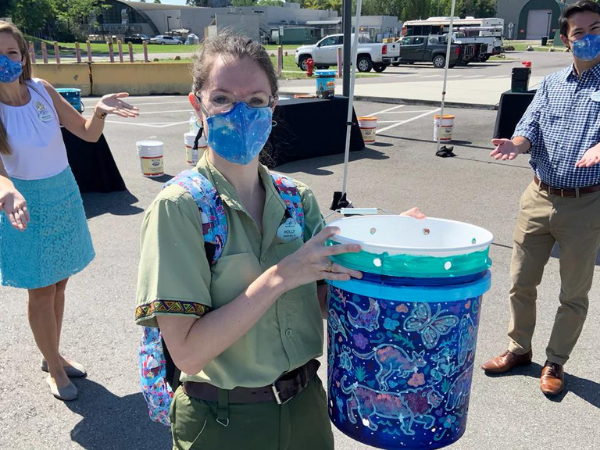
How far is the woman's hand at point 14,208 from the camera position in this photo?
2.31m

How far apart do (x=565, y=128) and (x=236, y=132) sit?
95.5 inches

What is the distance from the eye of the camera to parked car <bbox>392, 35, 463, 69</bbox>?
104 ft

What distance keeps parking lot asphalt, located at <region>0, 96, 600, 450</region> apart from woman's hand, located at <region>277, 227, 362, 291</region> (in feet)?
6.28

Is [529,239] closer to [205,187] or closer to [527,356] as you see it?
[527,356]

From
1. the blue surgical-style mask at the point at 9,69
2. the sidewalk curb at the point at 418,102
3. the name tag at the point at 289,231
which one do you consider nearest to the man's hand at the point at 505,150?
the name tag at the point at 289,231

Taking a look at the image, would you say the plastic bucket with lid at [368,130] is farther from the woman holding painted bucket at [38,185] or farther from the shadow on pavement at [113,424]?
the shadow on pavement at [113,424]

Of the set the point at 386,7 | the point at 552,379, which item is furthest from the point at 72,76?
the point at 386,7

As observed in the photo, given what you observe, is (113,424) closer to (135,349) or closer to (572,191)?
(135,349)

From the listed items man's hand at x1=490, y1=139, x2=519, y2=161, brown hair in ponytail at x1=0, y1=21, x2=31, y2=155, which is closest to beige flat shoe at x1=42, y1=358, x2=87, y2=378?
brown hair in ponytail at x1=0, y1=21, x2=31, y2=155

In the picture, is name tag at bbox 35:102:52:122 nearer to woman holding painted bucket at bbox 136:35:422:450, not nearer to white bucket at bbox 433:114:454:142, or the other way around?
woman holding painted bucket at bbox 136:35:422:450

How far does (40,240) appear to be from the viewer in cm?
318

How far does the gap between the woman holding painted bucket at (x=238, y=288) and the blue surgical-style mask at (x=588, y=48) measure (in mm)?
2327

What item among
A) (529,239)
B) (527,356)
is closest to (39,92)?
(529,239)

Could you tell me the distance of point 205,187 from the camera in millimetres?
1478
